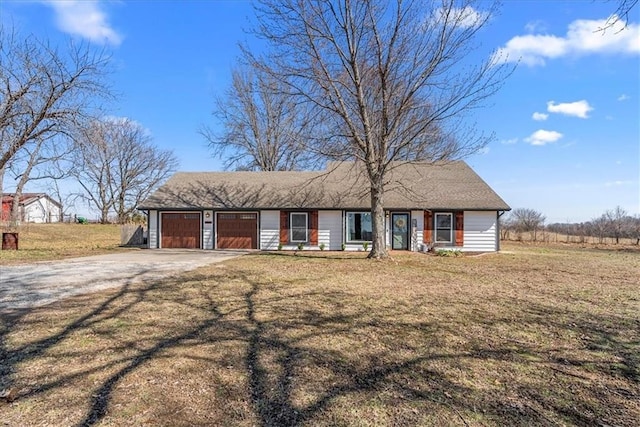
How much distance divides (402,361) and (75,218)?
160 feet

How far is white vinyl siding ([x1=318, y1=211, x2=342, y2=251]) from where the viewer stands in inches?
700

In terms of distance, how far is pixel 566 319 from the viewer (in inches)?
208

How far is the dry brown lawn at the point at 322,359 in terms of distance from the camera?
2727 millimetres

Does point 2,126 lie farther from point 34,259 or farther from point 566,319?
point 566,319

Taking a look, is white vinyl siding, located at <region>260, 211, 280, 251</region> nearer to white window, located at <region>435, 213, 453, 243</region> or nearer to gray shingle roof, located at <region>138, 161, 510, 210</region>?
gray shingle roof, located at <region>138, 161, 510, 210</region>

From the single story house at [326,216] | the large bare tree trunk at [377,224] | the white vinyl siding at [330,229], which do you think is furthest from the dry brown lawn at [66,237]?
the large bare tree trunk at [377,224]

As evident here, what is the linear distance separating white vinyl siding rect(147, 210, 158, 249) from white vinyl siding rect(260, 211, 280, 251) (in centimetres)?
519

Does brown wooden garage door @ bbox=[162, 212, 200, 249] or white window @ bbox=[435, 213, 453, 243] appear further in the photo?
brown wooden garage door @ bbox=[162, 212, 200, 249]

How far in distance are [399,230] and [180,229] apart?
10612 mm

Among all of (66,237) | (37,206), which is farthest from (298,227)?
(37,206)

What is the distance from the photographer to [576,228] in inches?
1044

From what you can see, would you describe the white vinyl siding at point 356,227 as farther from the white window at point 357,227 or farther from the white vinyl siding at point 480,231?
the white vinyl siding at point 480,231

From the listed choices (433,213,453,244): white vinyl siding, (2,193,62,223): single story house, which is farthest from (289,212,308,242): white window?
(2,193,62,223): single story house

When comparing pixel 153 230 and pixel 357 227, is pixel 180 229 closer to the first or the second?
pixel 153 230
